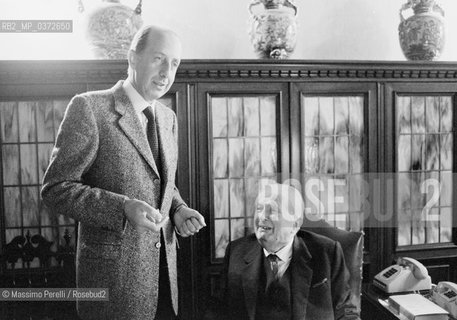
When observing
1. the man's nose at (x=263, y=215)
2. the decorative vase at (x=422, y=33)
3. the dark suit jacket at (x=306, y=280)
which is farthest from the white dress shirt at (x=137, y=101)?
the decorative vase at (x=422, y=33)

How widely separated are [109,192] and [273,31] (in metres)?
1.39

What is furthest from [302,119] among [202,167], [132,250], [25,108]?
[25,108]

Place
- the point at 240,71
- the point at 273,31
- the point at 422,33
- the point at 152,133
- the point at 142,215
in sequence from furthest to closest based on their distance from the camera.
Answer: the point at 422,33
the point at 273,31
the point at 240,71
the point at 152,133
the point at 142,215

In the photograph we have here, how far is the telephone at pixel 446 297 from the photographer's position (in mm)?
1951

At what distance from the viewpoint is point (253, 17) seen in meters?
2.53

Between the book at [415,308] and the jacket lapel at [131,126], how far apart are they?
121 centimetres

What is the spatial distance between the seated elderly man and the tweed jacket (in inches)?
15.0

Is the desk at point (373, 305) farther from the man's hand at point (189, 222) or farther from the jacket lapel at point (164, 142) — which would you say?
the jacket lapel at point (164, 142)

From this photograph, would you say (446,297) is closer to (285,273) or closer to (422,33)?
(285,273)

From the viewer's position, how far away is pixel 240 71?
234cm

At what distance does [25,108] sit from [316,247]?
153cm

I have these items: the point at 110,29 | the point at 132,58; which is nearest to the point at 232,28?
the point at 110,29

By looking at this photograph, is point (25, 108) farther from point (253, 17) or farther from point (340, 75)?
point (340, 75)

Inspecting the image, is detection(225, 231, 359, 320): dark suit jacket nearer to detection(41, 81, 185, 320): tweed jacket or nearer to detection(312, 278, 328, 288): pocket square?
detection(312, 278, 328, 288): pocket square
